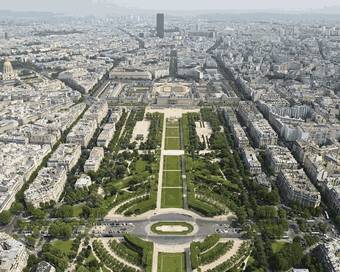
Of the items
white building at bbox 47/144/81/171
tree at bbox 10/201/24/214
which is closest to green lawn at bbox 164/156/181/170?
white building at bbox 47/144/81/171

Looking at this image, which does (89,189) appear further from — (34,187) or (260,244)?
(260,244)

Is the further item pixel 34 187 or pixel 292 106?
pixel 292 106

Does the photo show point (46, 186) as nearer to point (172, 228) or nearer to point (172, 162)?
point (172, 228)

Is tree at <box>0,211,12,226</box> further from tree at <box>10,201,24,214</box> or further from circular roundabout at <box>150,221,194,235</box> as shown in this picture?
circular roundabout at <box>150,221,194,235</box>

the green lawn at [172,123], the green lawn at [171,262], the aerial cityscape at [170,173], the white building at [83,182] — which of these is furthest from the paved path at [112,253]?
the green lawn at [172,123]

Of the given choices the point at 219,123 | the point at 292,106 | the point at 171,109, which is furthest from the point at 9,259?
the point at 292,106

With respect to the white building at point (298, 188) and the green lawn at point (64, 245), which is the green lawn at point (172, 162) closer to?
the white building at point (298, 188)

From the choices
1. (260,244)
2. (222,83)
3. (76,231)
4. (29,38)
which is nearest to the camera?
(260,244)
